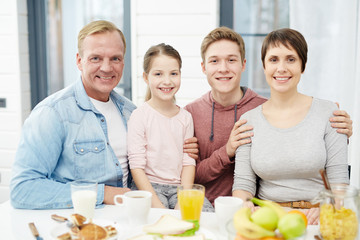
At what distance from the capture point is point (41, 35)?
3395 mm

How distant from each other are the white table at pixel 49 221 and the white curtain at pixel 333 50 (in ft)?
5.57

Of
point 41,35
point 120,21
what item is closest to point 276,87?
point 120,21

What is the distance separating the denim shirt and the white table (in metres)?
→ 0.06

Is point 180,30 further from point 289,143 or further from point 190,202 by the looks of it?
point 190,202

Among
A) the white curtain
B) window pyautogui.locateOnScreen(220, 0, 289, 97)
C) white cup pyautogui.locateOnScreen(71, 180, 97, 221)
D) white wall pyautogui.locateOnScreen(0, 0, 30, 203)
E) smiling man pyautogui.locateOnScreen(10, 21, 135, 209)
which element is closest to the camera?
white cup pyautogui.locateOnScreen(71, 180, 97, 221)

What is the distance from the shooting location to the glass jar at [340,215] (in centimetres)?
109

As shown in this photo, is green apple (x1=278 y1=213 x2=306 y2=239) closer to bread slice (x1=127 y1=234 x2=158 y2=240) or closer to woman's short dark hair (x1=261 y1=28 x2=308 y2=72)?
bread slice (x1=127 y1=234 x2=158 y2=240)

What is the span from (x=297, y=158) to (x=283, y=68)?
1.30ft

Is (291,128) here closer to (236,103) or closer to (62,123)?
(236,103)

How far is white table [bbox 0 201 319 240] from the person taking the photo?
1190 mm

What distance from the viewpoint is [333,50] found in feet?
8.91

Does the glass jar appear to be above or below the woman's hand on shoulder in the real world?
below

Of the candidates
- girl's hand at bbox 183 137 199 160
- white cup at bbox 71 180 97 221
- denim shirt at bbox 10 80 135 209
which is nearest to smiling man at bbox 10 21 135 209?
denim shirt at bbox 10 80 135 209

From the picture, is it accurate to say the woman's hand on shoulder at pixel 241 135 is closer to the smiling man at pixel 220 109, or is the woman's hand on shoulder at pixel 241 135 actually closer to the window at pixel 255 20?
the smiling man at pixel 220 109
